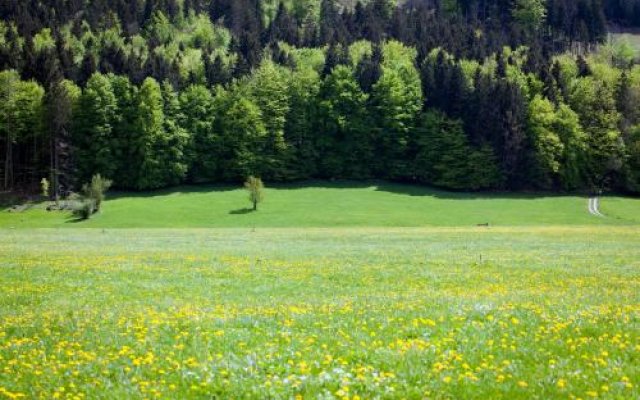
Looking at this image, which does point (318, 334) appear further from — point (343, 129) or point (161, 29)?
point (161, 29)

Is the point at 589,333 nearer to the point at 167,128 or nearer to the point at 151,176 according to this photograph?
the point at 151,176

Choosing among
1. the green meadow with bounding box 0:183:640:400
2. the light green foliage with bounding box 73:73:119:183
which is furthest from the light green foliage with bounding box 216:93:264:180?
the green meadow with bounding box 0:183:640:400

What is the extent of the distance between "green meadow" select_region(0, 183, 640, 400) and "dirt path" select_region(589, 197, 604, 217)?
56.5 m

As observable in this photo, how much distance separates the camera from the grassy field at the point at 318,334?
8.81 metres

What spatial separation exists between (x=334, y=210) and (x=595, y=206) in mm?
42275

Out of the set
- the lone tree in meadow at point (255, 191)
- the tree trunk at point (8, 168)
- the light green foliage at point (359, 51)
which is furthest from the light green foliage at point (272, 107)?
the tree trunk at point (8, 168)

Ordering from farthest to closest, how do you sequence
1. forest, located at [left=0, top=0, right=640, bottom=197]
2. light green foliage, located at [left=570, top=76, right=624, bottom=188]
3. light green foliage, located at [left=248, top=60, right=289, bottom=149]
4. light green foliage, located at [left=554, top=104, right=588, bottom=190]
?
light green foliage, located at [left=248, top=60, right=289, bottom=149] → light green foliage, located at [left=570, top=76, right=624, bottom=188] → light green foliage, located at [left=554, top=104, right=588, bottom=190] → forest, located at [left=0, top=0, right=640, bottom=197]

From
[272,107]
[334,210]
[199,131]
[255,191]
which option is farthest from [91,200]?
[272,107]

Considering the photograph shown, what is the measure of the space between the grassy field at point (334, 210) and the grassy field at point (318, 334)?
5464 centimetres

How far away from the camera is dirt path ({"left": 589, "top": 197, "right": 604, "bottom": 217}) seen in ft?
276

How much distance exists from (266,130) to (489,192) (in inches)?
1726

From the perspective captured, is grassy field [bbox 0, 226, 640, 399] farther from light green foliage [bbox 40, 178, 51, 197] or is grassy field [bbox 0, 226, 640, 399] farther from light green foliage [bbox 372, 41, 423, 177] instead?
light green foliage [bbox 372, 41, 423, 177]

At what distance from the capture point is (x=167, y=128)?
4136 inches

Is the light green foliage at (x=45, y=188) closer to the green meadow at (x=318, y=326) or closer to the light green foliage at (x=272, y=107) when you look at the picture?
the light green foliage at (x=272, y=107)
